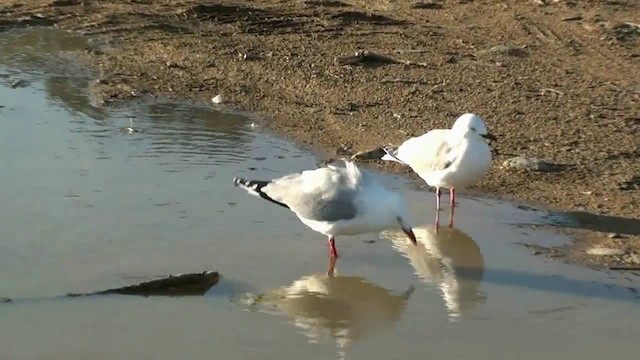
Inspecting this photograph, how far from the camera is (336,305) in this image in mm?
6844

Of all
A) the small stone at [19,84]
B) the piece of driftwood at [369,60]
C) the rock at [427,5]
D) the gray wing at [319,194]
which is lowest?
the small stone at [19,84]

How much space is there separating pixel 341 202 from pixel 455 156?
1.32m

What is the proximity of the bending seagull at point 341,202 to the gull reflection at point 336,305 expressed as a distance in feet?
1.09

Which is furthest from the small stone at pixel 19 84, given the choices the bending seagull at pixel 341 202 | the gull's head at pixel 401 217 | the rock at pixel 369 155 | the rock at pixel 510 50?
the gull's head at pixel 401 217

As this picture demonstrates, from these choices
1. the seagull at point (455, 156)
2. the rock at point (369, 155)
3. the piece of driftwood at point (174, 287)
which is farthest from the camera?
the rock at point (369, 155)

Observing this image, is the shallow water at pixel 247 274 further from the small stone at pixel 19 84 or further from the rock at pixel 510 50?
the rock at pixel 510 50

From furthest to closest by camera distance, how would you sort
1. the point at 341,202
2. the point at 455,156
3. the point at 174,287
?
the point at 455,156
the point at 341,202
the point at 174,287

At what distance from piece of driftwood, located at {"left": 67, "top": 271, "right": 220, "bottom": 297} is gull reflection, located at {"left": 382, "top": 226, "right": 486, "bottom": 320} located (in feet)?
4.36

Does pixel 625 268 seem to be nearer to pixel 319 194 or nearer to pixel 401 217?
pixel 401 217

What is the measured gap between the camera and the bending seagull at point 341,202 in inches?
282

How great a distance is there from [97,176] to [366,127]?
274 cm

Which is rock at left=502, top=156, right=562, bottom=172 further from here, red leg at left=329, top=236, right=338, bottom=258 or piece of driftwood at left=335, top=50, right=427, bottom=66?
piece of driftwood at left=335, top=50, right=427, bottom=66

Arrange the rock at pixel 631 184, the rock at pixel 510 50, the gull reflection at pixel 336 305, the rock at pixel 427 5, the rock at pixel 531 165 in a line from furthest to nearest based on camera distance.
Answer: the rock at pixel 427 5
the rock at pixel 510 50
the rock at pixel 531 165
the rock at pixel 631 184
the gull reflection at pixel 336 305

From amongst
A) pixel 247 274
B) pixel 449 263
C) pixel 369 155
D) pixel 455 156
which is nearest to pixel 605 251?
pixel 449 263
